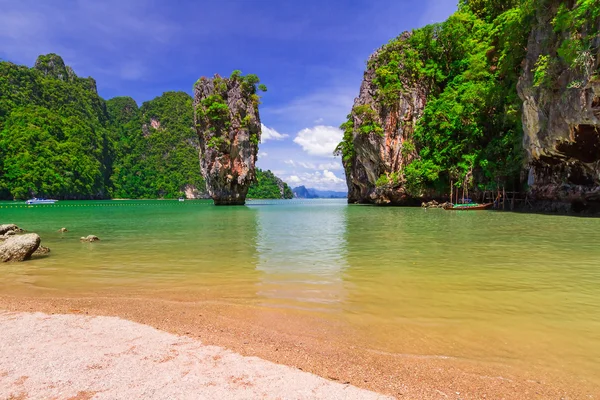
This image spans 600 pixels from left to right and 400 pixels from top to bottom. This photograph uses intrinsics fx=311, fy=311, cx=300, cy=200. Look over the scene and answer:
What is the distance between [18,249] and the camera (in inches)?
375

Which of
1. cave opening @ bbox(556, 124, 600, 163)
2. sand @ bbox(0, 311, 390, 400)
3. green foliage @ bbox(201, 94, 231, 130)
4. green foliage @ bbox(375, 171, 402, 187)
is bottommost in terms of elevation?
sand @ bbox(0, 311, 390, 400)

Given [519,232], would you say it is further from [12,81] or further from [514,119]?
[12,81]

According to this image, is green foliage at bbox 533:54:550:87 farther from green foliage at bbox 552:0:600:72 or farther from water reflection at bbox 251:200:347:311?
water reflection at bbox 251:200:347:311

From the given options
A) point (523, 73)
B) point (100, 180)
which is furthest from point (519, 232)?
point (100, 180)

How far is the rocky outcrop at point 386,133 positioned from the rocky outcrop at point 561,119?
1558 centimetres

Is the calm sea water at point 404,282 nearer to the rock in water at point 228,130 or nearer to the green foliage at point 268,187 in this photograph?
the rock in water at point 228,130

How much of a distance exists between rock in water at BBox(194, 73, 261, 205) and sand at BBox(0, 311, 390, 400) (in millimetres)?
51316

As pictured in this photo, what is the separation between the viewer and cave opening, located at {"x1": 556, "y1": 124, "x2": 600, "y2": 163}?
2118 cm

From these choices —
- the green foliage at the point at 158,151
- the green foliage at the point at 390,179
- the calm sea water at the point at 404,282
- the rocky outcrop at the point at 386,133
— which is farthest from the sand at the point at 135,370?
the green foliage at the point at 158,151

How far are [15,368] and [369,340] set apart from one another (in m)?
3.70

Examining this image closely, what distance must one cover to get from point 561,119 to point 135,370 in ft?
96.5

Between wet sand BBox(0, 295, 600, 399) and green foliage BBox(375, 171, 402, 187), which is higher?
green foliage BBox(375, 171, 402, 187)

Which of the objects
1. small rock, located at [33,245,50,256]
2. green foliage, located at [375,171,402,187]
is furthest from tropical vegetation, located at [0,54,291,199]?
small rock, located at [33,245,50,256]

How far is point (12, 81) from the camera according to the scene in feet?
281
